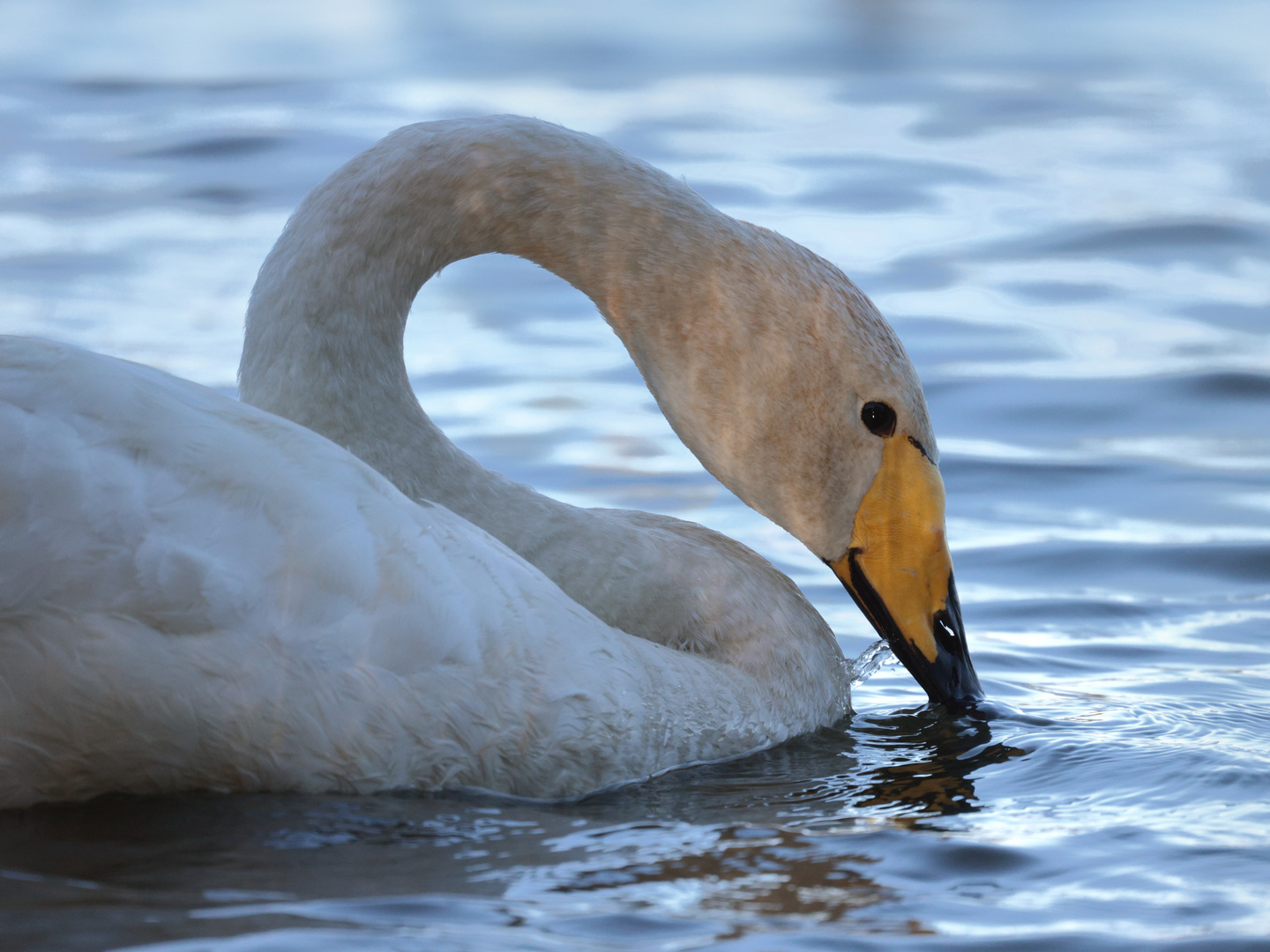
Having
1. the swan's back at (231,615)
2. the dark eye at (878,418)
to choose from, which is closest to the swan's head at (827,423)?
the dark eye at (878,418)

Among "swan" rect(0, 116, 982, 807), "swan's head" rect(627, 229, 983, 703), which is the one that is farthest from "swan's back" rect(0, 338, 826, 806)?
"swan's head" rect(627, 229, 983, 703)

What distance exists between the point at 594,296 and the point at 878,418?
803 mm

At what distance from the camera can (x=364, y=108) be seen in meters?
13.5

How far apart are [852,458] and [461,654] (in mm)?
1370

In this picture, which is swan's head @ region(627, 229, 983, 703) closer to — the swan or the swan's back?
the swan

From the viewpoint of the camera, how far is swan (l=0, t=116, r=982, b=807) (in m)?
3.51

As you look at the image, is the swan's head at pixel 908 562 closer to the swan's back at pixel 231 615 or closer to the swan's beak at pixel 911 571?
the swan's beak at pixel 911 571

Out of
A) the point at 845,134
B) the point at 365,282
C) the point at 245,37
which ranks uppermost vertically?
the point at 245,37

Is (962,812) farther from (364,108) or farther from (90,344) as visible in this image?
(364,108)

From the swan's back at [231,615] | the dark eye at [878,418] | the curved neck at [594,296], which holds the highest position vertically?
the curved neck at [594,296]

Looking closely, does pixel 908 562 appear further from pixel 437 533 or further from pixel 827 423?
pixel 437 533

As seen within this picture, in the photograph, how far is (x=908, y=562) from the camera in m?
4.83

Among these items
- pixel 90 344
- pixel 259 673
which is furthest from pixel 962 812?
pixel 90 344

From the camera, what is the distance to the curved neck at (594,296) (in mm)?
4742
